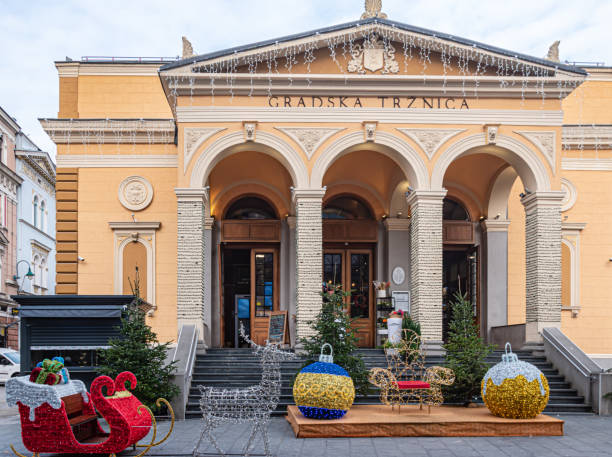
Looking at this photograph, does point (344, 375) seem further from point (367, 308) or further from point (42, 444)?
point (367, 308)

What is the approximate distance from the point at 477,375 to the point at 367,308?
8525 millimetres

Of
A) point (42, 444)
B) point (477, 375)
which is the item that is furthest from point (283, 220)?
point (42, 444)

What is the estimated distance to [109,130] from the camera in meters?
20.8

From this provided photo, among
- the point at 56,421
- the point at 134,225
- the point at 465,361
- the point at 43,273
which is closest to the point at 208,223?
the point at 134,225

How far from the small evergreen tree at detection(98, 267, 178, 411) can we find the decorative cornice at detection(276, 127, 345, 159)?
6413 millimetres

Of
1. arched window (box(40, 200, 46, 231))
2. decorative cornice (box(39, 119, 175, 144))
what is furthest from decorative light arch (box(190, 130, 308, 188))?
arched window (box(40, 200, 46, 231))

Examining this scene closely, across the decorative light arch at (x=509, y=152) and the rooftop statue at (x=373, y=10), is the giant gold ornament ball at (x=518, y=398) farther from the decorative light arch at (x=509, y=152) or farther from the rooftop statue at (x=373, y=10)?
the rooftop statue at (x=373, y=10)

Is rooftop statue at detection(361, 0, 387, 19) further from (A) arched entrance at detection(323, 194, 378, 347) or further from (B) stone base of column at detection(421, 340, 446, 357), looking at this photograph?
(B) stone base of column at detection(421, 340, 446, 357)

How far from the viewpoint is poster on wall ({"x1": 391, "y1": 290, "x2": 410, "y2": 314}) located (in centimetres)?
1978

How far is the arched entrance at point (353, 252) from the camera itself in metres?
21.7

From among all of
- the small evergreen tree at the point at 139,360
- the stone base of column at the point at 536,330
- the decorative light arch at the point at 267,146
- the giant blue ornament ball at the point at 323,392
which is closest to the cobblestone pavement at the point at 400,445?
the giant blue ornament ball at the point at 323,392

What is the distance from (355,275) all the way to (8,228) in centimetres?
2849

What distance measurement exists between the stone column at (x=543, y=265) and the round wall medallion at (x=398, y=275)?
4102 millimetres

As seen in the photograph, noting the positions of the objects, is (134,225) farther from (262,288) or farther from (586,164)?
(586,164)
